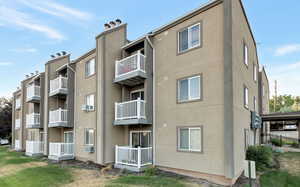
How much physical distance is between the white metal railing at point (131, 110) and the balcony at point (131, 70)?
5.09 feet

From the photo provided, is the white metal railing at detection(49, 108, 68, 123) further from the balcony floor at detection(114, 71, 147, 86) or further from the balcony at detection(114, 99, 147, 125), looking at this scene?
the balcony floor at detection(114, 71, 147, 86)

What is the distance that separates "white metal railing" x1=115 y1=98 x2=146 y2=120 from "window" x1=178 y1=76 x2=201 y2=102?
2.39m

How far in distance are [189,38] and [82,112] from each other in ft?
34.6

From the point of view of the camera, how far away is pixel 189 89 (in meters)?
11.2

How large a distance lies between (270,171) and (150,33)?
427 inches

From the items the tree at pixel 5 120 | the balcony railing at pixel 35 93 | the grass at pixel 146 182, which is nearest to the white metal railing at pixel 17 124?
the balcony railing at pixel 35 93

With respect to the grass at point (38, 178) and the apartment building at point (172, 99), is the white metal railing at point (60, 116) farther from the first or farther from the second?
the grass at point (38, 178)

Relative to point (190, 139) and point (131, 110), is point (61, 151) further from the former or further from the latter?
point (190, 139)

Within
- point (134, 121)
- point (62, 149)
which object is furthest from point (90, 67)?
point (62, 149)

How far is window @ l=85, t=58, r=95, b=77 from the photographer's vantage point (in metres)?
16.3

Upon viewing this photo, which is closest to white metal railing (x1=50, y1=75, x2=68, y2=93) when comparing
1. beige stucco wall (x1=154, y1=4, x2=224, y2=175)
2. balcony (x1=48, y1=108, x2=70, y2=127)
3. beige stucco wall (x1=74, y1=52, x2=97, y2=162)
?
beige stucco wall (x1=74, y1=52, x2=97, y2=162)

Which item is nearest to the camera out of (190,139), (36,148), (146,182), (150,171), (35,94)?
(146,182)

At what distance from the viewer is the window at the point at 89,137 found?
15562mm

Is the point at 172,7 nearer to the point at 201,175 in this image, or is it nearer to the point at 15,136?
the point at 201,175
